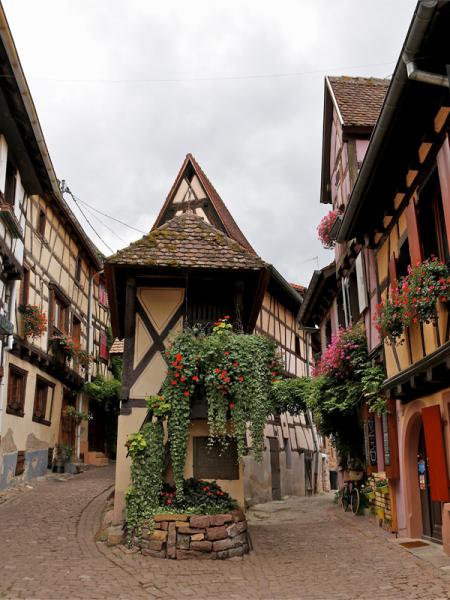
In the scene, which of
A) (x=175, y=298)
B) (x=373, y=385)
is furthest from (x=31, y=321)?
(x=373, y=385)

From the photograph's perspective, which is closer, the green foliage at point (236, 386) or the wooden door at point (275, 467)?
the green foliage at point (236, 386)

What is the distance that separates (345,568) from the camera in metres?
8.01

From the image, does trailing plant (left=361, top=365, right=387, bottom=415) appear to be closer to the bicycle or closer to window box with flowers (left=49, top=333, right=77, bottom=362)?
the bicycle

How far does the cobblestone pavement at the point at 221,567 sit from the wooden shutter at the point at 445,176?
4.15 metres

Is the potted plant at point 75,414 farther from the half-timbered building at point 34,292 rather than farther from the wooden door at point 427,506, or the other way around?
the wooden door at point 427,506

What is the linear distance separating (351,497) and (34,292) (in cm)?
996

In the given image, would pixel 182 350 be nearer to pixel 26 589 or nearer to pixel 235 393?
pixel 235 393

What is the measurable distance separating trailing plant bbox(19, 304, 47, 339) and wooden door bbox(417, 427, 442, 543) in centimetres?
1000

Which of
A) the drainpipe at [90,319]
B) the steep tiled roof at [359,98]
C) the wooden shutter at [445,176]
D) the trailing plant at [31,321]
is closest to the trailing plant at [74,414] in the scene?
the drainpipe at [90,319]

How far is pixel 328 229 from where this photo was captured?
14.7 metres

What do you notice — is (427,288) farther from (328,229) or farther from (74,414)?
(74,414)

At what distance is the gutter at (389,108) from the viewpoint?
21.1 ft

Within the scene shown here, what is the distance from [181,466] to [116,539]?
1554mm

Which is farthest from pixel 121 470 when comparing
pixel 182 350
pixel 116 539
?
pixel 182 350
